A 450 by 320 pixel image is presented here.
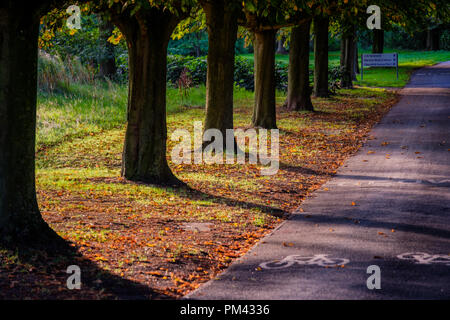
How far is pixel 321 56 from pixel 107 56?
31.2ft

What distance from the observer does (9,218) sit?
730 centimetres

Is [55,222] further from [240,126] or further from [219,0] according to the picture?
[240,126]

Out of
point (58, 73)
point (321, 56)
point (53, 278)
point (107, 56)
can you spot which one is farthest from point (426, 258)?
point (107, 56)

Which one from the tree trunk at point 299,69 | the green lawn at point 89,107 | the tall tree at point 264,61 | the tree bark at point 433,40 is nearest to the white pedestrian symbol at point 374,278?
the green lawn at point 89,107

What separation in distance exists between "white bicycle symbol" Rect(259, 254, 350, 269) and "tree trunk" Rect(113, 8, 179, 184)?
5.21 metres

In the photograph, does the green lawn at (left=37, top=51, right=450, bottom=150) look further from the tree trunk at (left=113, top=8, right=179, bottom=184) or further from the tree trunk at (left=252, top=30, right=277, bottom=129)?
the tree trunk at (left=113, top=8, right=179, bottom=184)

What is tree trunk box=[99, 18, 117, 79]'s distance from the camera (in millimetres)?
29094

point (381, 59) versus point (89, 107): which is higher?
point (381, 59)

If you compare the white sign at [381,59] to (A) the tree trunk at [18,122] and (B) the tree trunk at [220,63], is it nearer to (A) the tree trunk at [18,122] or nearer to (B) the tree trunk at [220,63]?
(B) the tree trunk at [220,63]

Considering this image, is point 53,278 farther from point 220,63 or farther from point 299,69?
point 299,69

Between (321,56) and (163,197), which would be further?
(321,56)

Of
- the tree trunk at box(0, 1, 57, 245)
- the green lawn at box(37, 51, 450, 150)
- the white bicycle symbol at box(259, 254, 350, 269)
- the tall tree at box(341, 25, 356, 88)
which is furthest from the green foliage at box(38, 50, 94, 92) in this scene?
the white bicycle symbol at box(259, 254, 350, 269)

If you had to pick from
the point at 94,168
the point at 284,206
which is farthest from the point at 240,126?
the point at 284,206

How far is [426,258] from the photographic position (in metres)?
7.29
